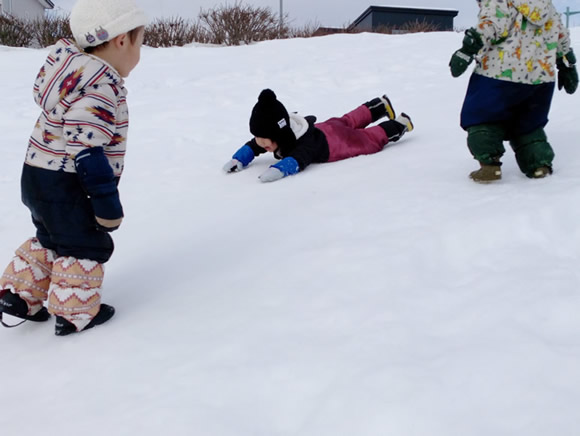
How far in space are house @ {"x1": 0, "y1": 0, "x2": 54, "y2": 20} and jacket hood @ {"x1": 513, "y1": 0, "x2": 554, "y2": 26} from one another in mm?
19320

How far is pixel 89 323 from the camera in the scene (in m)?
1.87

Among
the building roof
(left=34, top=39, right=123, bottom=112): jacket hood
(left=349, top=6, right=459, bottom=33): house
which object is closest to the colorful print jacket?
(left=34, top=39, right=123, bottom=112): jacket hood

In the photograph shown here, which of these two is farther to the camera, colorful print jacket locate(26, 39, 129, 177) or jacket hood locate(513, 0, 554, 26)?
jacket hood locate(513, 0, 554, 26)

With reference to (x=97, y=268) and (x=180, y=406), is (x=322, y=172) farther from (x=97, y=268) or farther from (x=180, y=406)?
(x=180, y=406)

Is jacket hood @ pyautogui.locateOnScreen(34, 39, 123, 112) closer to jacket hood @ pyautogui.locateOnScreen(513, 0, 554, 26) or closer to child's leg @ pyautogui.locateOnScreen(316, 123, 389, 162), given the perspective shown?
jacket hood @ pyautogui.locateOnScreen(513, 0, 554, 26)

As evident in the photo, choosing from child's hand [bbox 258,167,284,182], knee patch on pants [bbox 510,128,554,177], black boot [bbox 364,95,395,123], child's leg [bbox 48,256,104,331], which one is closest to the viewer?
child's leg [bbox 48,256,104,331]

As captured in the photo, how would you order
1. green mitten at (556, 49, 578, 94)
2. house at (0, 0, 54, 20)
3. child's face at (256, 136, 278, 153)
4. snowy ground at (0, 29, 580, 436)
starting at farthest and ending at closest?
house at (0, 0, 54, 20) → child's face at (256, 136, 278, 153) → green mitten at (556, 49, 578, 94) → snowy ground at (0, 29, 580, 436)

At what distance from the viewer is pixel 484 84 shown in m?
2.60

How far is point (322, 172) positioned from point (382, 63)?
4145mm

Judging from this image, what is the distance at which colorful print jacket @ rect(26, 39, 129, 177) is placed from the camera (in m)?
1.74

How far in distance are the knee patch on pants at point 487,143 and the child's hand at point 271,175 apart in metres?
1.28

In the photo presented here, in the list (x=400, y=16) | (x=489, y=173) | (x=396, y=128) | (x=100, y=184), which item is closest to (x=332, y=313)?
(x=100, y=184)

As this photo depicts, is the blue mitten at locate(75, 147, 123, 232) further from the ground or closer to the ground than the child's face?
further from the ground

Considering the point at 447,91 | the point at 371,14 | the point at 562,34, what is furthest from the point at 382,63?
the point at 371,14
